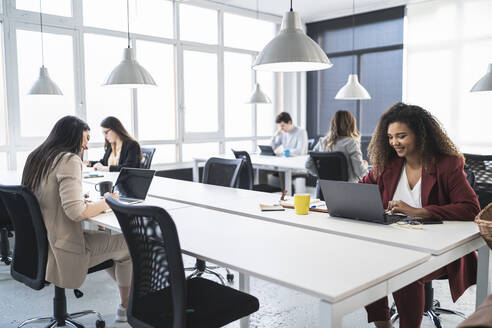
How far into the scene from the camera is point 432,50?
6.31 metres

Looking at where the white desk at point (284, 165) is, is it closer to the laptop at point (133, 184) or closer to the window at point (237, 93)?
the window at point (237, 93)

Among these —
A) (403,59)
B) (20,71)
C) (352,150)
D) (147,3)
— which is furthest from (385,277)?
(403,59)

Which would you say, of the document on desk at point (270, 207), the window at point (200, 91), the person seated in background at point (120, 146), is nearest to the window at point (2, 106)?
the person seated in background at point (120, 146)

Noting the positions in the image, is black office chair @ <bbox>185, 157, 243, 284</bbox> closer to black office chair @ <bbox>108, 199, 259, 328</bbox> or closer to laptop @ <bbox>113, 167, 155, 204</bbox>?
laptop @ <bbox>113, 167, 155, 204</bbox>

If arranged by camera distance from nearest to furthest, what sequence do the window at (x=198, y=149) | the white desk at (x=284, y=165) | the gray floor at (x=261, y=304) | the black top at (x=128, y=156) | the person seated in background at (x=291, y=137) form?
the gray floor at (x=261, y=304) < the black top at (x=128, y=156) < the white desk at (x=284, y=165) < the person seated in background at (x=291, y=137) < the window at (x=198, y=149)

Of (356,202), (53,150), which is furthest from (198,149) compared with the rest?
(356,202)

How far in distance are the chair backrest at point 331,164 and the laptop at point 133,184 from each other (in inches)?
70.1

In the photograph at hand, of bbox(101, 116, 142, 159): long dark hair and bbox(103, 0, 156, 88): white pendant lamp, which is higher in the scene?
bbox(103, 0, 156, 88): white pendant lamp

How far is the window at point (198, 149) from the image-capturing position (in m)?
6.55

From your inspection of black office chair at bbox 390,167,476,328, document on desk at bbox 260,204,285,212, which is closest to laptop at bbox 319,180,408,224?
document on desk at bbox 260,204,285,212

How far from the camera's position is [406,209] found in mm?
2084

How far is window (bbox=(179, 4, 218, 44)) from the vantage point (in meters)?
6.27

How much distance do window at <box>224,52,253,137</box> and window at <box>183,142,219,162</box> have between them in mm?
316

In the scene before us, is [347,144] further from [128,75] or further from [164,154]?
[164,154]
